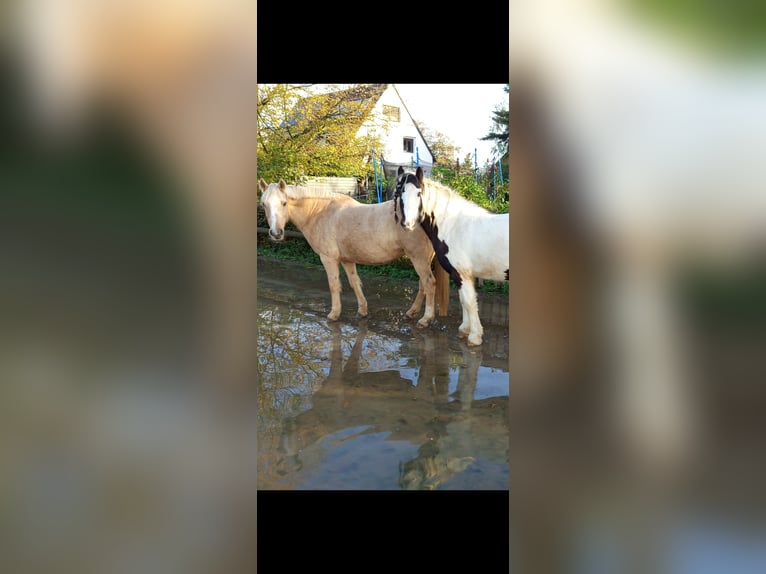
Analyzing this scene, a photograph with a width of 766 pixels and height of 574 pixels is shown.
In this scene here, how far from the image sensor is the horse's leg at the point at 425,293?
4797 millimetres

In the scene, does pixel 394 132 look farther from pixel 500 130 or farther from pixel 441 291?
pixel 441 291

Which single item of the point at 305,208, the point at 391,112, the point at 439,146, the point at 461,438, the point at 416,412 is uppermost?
the point at 391,112

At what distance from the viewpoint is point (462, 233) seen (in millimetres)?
4699

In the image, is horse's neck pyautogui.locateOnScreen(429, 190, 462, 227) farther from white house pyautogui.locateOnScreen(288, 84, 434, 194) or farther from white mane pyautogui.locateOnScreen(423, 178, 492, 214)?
white house pyautogui.locateOnScreen(288, 84, 434, 194)

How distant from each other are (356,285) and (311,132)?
53.9 inches

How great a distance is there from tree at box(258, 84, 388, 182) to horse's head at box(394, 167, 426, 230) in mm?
335

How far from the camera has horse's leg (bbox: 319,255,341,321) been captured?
191 inches

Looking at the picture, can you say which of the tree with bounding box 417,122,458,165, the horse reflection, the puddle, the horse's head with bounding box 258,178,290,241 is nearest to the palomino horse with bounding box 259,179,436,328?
the horse's head with bounding box 258,178,290,241

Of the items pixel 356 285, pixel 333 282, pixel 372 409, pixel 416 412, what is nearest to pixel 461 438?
pixel 416 412

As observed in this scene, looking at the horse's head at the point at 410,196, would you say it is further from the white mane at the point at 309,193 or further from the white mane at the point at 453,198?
the white mane at the point at 309,193
